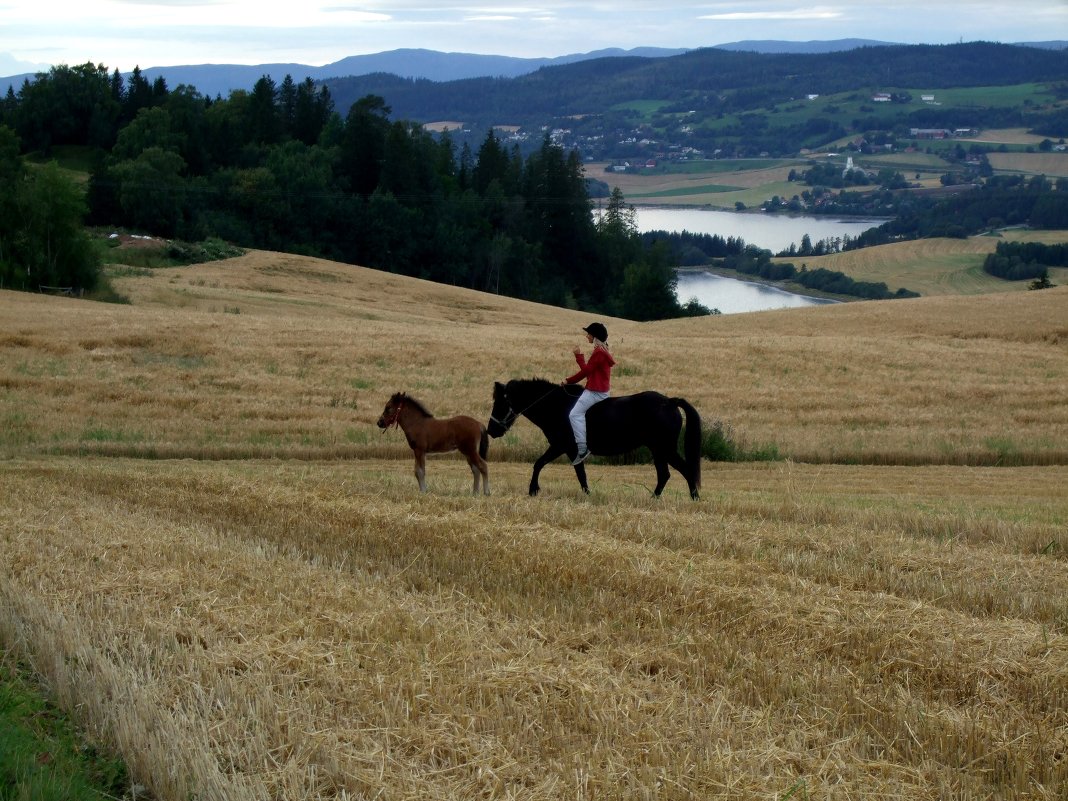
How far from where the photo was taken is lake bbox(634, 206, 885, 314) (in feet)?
287

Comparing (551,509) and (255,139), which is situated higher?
(255,139)

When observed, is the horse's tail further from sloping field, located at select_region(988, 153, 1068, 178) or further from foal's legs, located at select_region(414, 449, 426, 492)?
sloping field, located at select_region(988, 153, 1068, 178)

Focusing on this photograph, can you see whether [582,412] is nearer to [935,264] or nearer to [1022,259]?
[1022,259]

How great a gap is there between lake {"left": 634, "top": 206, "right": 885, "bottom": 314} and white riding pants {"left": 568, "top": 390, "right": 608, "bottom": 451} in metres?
59.1

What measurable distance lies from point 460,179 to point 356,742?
383 ft

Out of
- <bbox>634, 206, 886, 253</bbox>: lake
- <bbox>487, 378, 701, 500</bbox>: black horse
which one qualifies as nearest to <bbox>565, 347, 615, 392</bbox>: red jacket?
<bbox>487, 378, 701, 500</bbox>: black horse

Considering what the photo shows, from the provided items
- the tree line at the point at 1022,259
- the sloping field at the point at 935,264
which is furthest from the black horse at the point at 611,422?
the tree line at the point at 1022,259

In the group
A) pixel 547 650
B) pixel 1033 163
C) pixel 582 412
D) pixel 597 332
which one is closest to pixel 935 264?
pixel 582 412

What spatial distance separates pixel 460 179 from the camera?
120 metres

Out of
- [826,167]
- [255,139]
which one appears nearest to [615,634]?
[255,139]

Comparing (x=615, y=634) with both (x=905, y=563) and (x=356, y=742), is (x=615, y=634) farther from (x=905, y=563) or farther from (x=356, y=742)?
(x=905, y=563)

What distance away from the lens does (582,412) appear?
48.0 feet

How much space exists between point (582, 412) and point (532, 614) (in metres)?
6.33

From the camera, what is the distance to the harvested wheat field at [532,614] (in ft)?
19.4
